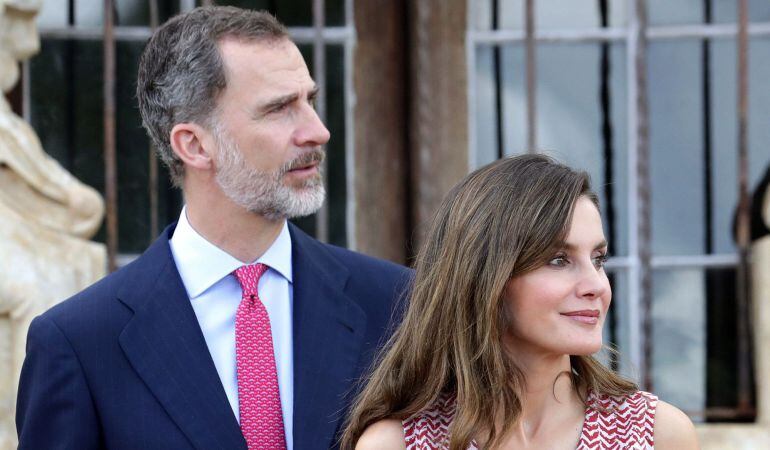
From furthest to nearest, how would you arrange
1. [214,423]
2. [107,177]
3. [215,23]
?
[107,177]
[215,23]
[214,423]

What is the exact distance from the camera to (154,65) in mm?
2791

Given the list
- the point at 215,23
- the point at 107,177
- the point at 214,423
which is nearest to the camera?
the point at 214,423

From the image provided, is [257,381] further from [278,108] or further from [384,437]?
[278,108]

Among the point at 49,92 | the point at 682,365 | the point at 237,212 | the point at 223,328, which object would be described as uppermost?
the point at 49,92

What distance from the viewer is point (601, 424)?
223cm

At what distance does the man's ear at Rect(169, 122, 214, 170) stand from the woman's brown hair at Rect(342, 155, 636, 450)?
0.55 meters

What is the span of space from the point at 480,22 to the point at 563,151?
1.35 feet

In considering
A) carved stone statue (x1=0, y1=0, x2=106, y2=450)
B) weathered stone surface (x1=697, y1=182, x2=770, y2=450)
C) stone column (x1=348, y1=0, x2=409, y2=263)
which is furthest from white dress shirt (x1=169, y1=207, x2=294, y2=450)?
weathered stone surface (x1=697, y1=182, x2=770, y2=450)

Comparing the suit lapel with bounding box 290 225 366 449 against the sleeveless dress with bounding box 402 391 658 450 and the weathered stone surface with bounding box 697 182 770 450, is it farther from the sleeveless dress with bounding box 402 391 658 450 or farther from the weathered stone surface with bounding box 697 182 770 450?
the weathered stone surface with bounding box 697 182 770 450

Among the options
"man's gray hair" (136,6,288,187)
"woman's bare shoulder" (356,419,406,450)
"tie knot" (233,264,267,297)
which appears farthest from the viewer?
"man's gray hair" (136,6,288,187)

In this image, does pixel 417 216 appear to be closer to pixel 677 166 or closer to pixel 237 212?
pixel 677 166

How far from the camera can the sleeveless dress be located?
219 cm

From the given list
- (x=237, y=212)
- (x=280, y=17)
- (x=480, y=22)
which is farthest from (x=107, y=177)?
(x=237, y=212)

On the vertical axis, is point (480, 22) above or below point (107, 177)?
above
